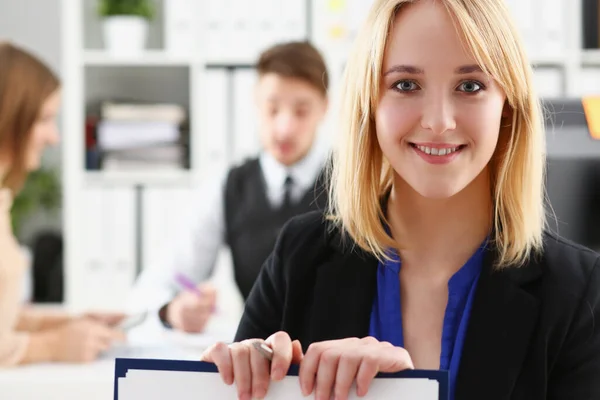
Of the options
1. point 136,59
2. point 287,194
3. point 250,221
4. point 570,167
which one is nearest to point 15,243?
point 250,221

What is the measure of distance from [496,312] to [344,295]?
0.17 meters

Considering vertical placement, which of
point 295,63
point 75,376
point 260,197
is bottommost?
point 75,376

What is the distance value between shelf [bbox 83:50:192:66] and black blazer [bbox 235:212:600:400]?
8.02 feet

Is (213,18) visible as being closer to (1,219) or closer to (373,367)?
(1,219)

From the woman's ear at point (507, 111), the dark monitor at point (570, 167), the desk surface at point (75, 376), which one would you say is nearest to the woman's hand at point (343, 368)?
the woman's ear at point (507, 111)

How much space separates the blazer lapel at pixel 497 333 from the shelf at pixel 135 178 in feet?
8.29

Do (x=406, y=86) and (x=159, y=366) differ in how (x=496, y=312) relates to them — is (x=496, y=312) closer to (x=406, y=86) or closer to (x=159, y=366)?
(x=406, y=86)

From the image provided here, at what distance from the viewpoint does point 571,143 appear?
120 centimetres

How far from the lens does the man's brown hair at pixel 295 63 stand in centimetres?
222

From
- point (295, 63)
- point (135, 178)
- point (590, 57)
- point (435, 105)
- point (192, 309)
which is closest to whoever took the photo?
point (435, 105)

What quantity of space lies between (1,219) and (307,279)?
4.39 feet

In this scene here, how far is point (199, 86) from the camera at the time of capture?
10.9 feet

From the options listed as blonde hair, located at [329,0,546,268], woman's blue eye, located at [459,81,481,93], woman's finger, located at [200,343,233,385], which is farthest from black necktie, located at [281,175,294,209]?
woman's finger, located at [200,343,233,385]

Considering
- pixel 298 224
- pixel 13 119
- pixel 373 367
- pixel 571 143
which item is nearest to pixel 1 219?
pixel 13 119
